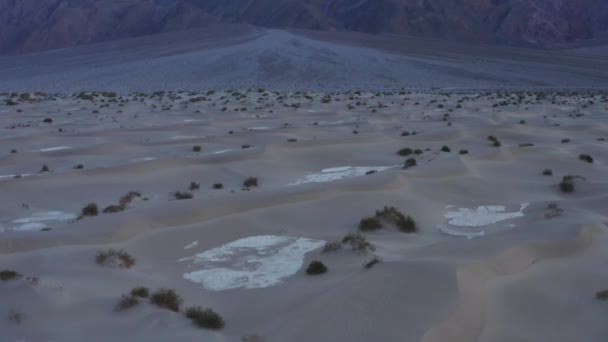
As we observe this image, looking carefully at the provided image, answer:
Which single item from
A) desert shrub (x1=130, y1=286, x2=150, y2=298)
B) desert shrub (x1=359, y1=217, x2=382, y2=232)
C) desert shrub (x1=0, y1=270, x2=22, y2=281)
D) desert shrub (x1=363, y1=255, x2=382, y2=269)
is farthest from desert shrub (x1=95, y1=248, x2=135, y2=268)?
desert shrub (x1=359, y1=217, x2=382, y2=232)

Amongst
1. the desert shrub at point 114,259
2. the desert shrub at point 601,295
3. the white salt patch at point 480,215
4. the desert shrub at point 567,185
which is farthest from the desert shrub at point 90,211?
the desert shrub at point 567,185

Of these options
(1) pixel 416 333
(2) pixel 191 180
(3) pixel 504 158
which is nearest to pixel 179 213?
(2) pixel 191 180

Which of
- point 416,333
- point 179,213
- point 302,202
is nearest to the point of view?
point 416,333

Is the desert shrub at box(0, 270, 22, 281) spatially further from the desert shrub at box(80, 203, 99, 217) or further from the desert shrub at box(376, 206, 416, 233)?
the desert shrub at box(376, 206, 416, 233)

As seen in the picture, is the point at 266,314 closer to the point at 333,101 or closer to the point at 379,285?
the point at 379,285

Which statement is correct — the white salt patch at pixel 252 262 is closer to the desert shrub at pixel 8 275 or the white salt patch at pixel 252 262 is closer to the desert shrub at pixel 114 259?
the desert shrub at pixel 114 259

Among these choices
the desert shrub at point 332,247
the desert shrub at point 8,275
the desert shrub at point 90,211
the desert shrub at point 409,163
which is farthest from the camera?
the desert shrub at point 409,163

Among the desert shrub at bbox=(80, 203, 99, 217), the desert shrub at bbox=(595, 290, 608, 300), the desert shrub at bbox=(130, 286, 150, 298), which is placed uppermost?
the desert shrub at bbox=(130, 286, 150, 298)
